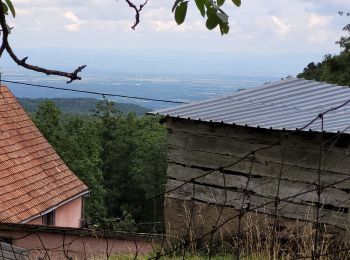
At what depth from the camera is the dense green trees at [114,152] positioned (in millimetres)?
29047

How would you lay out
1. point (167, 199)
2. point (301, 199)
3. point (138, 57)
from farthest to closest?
1. point (138, 57)
2. point (167, 199)
3. point (301, 199)

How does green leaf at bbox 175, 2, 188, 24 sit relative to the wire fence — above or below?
above

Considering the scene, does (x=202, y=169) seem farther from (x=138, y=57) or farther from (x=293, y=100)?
(x=138, y=57)

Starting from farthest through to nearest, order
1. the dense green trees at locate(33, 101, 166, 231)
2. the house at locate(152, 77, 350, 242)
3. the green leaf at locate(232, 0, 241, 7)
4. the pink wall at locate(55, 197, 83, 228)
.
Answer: the dense green trees at locate(33, 101, 166, 231) → the pink wall at locate(55, 197, 83, 228) → the house at locate(152, 77, 350, 242) → the green leaf at locate(232, 0, 241, 7)

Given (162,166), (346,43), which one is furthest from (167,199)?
(162,166)

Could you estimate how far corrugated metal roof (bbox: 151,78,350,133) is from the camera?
5964 millimetres

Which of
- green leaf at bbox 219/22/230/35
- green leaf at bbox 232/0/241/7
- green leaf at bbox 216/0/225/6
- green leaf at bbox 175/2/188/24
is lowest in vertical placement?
green leaf at bbox 219/22/230/35

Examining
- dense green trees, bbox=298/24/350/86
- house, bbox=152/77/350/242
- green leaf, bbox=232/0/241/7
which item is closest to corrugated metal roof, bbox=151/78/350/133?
house, bbox=152/77/350/242

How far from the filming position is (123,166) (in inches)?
1549

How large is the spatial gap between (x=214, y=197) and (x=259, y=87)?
1.92m

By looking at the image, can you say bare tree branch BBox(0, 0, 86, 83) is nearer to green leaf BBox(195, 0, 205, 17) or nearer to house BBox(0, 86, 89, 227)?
green leaf BBox(195, 0, 205, 17)

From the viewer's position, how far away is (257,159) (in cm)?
636

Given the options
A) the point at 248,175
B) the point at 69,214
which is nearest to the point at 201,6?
the point at 248,175

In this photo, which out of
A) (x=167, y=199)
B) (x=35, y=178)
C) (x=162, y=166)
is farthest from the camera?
(x=162, y=166)
